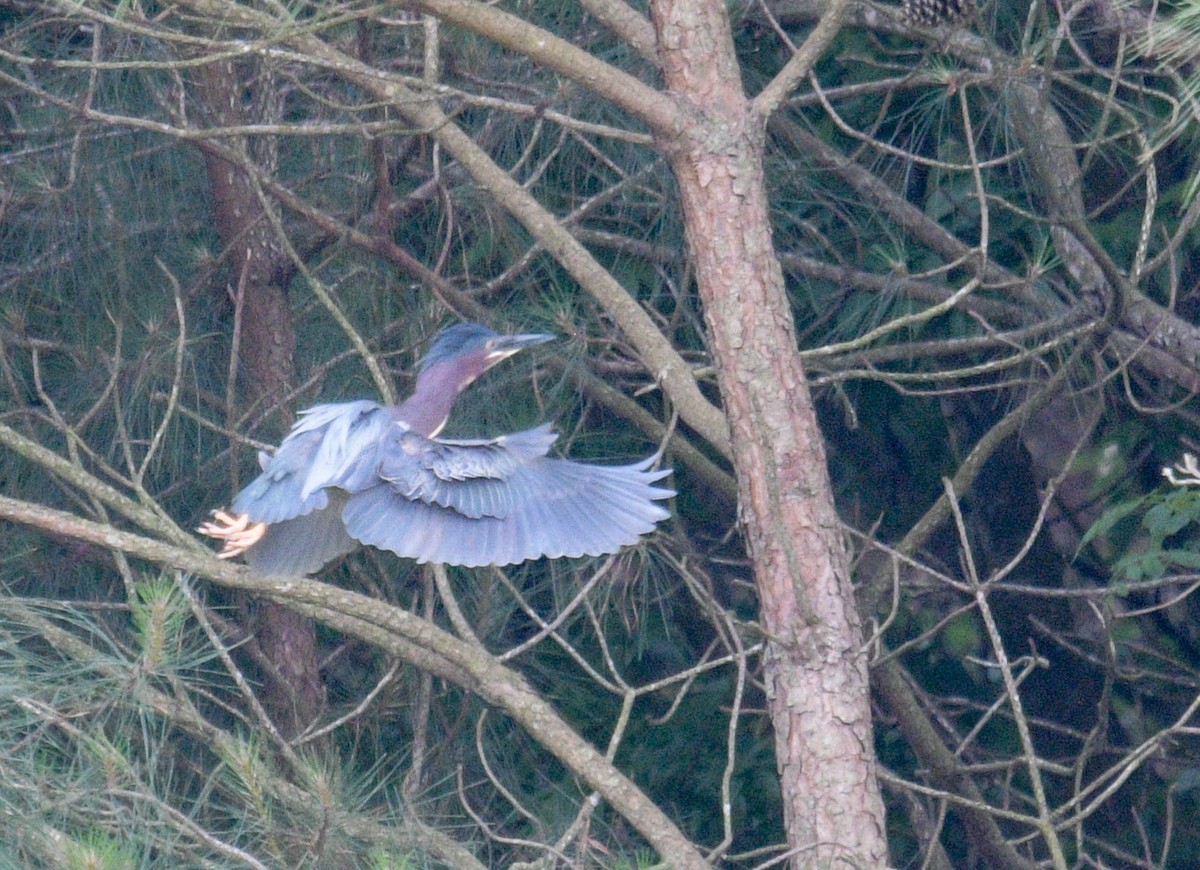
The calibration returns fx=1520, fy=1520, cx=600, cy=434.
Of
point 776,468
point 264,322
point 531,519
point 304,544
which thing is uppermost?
point 776,468

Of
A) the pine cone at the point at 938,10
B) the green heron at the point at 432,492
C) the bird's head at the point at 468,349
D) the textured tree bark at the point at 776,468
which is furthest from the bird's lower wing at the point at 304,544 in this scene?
the pine cone at the point at 938,10

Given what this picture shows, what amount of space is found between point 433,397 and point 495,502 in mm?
321

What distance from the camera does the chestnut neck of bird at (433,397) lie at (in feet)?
9.77

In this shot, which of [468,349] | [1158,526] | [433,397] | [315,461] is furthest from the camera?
[433,397]

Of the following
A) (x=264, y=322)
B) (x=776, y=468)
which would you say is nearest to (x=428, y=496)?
(x=264, y=322)

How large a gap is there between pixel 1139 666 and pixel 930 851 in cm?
86

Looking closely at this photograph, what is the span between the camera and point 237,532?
9.26ft

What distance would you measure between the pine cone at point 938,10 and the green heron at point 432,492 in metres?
0.88

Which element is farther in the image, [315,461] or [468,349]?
[468,349]

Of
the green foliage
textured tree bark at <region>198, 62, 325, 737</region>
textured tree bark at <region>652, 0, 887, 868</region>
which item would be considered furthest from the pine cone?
textured tree bark at <region>198, 62, 325, 737</region>

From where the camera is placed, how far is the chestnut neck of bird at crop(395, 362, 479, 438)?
2979 millimetres

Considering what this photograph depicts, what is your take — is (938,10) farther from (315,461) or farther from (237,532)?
(237,532)

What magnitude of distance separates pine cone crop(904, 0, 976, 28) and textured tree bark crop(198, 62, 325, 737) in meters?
1.32

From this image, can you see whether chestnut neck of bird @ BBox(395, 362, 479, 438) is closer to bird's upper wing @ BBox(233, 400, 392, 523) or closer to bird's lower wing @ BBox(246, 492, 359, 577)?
bird's upper wing @ BBox(233, 400, 392, 523)
